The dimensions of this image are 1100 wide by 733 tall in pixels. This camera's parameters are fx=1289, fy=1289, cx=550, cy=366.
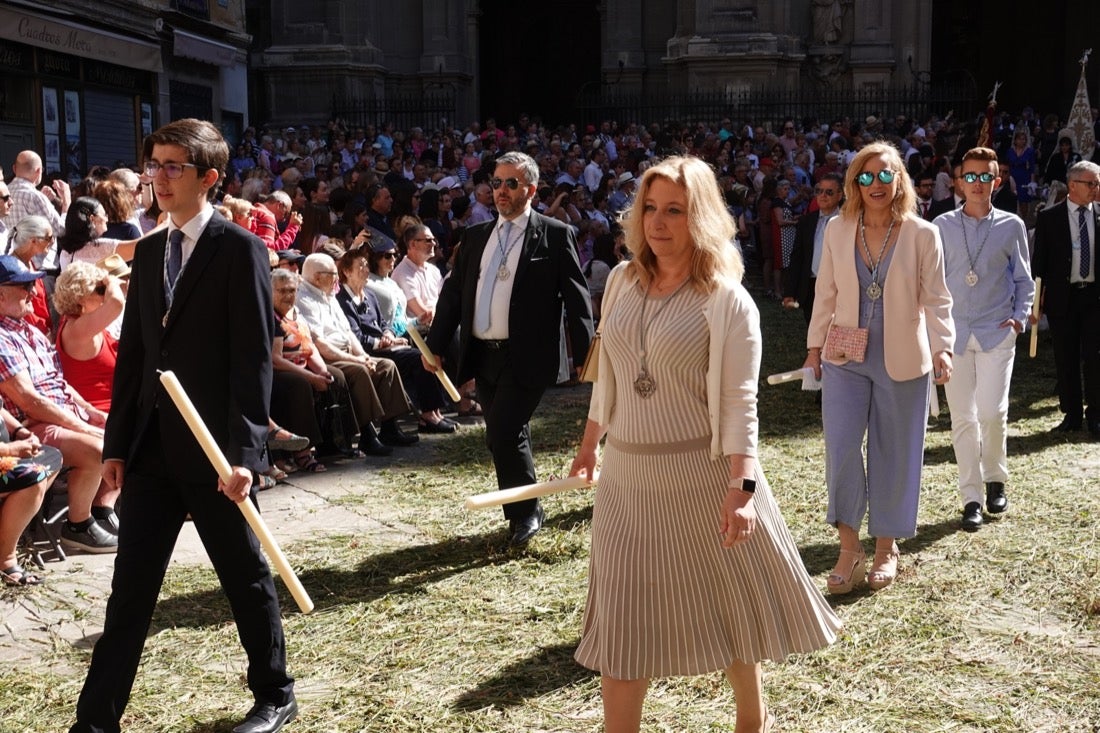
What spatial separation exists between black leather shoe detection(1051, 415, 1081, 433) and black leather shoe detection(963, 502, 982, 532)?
10.1 ft

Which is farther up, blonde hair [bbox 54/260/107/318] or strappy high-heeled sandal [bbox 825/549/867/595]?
blonde hair [bbox 54/260/107/318]

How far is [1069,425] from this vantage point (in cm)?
991

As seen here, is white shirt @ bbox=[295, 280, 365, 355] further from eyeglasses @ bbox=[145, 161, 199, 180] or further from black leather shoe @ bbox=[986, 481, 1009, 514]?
eyeglasses @ bbox=[145, 161, 199, 180]

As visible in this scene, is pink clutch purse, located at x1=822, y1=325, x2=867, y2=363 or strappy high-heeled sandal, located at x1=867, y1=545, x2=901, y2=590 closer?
pink clutch purse, located at x1=822, y1=325, x2=867, y2=363

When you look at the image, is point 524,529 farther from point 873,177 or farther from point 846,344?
point 873,177

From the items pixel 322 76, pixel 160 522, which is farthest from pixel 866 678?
pixel 322 76

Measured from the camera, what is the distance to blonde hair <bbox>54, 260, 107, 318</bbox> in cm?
706

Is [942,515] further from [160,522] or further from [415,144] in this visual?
[415,144]

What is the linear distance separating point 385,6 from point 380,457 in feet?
85.7

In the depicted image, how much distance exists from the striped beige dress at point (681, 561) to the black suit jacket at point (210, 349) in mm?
1234

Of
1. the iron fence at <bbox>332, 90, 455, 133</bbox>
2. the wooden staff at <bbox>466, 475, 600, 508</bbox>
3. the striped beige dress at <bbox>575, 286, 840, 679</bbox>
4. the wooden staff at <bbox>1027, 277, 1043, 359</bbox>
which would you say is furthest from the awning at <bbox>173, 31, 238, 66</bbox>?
the striped beige dress at <bbox>575, 286, 840, 679</bbox>

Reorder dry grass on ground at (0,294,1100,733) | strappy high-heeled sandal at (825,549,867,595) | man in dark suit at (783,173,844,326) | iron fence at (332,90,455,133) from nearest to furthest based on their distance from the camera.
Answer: dry grass on ground at (0,294,1100,733) < strappy high-heeled sandal at (825,549,867,595) < man in dark suit at (783,173,844,326) < iron fence at (332,90,455,133)

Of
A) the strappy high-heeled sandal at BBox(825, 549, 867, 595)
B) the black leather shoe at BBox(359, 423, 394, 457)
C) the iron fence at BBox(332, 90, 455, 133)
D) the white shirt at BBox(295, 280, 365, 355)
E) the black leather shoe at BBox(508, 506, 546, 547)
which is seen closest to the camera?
the strappy high-heeled sandal at BBox(825, 549, 867, 595)

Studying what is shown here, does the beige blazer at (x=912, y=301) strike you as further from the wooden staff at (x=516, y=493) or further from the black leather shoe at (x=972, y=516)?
the wooden staff at (x=516, y=493)
